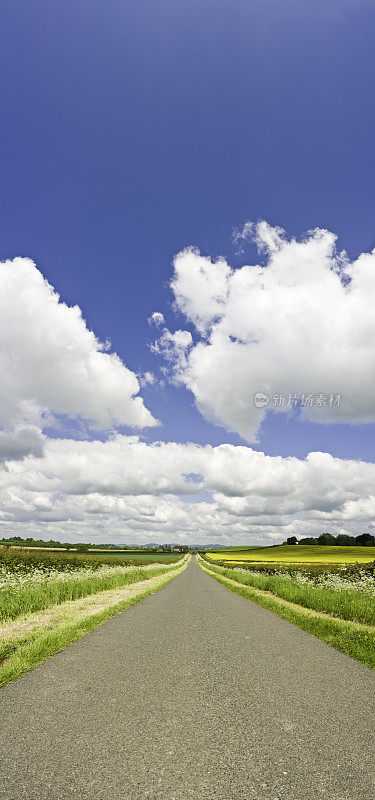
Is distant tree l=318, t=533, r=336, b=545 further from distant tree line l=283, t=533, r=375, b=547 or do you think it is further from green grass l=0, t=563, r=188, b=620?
green grass l=0, t=563, r=188, b=620

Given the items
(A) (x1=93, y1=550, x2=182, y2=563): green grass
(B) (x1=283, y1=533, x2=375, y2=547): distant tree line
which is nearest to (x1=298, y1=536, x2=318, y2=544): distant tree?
(B) (x1=283, y1=533, x2=375, y2=547): distant tree line

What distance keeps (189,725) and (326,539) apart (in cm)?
15068

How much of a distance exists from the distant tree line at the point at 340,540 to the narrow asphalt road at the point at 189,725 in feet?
406

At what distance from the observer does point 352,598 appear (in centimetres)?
1597

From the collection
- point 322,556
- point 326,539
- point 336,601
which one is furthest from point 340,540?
point 336,601

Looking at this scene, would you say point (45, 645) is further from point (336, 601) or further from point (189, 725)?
point (336, 601)

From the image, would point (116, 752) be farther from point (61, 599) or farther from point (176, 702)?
point (61, 599)

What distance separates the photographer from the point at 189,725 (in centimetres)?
485

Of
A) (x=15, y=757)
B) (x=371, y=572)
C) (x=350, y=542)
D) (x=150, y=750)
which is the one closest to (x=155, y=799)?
(x=150, y=750)

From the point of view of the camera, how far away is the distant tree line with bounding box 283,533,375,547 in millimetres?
120244

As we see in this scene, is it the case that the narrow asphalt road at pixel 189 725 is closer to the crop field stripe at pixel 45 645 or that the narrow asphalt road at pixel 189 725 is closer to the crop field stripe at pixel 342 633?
the crop field stripe at pixel 45 645

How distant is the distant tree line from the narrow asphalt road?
12374 cm

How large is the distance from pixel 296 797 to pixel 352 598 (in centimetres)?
1478

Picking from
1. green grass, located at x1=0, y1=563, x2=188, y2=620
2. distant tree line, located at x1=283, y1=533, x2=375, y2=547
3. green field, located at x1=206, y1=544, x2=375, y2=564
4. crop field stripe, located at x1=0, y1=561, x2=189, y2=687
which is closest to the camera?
crop field stripe, located at x1=0, y1=561, x2=189, y2=687
